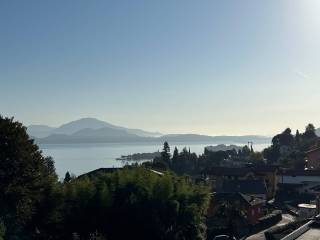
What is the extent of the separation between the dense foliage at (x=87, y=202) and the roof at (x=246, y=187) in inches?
946

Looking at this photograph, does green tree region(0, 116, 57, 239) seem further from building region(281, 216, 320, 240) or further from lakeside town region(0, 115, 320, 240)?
building region(281, 216, 320, 240)

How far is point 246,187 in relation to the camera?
5328cm

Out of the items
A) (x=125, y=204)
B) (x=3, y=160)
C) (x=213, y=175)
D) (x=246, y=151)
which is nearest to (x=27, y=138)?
(x=3, y=160)

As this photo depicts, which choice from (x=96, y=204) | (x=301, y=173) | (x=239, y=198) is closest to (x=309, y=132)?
(x=301, y=173)

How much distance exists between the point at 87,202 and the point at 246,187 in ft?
98.7

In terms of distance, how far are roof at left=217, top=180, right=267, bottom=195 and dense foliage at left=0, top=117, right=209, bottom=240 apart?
24040mm

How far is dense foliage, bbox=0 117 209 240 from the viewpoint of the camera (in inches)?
909

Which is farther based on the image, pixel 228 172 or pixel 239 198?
pixel 228 172

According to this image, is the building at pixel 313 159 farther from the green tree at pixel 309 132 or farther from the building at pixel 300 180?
the green tree at pixel 309 132

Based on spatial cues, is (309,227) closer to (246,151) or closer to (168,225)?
(168,225)

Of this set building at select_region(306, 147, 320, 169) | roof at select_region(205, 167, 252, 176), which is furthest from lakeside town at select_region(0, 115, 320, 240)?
building at select_region(306, 147, 320, 169)

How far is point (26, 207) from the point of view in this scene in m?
23.3

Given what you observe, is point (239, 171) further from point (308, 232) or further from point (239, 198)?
point (308, 232)

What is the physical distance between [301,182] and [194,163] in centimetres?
4650
